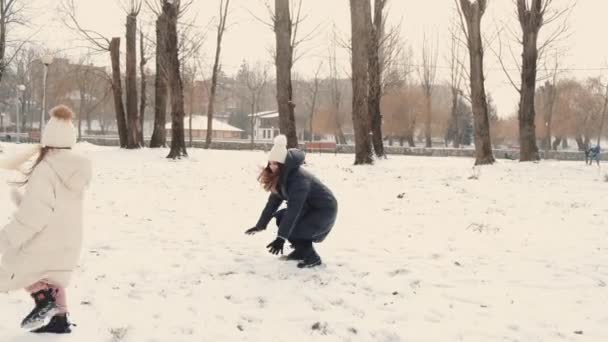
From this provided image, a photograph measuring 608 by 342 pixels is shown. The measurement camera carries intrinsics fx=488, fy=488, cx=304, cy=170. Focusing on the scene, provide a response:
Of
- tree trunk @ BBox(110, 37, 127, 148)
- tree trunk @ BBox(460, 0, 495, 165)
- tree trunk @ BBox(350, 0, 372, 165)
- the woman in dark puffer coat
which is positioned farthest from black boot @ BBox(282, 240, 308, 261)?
tree trunk @ BBox(110, 37, 127, 148)

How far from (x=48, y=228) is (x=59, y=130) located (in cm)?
66

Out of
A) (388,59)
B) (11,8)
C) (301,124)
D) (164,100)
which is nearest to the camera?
(164,100)

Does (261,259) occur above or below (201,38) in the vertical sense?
below

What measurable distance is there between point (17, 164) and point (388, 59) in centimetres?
3349

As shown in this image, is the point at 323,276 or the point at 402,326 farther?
the point at 323,276

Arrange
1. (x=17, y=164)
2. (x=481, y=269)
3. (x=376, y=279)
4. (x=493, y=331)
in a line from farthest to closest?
(x=481, y=269) → (x=376, y=279) → (x=493, y=331) → (x=17, y=164)

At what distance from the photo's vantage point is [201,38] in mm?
35531

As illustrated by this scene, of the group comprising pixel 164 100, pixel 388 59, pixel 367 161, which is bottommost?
pixel 367 161

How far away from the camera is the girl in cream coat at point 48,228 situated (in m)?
3.11

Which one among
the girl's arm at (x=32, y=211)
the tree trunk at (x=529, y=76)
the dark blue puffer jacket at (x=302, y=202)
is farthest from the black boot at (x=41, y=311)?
the tree trunk at (x=529, y=76)

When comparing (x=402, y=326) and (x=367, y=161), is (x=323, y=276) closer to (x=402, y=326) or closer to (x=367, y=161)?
(x=402, y=326)

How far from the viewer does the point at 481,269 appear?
5.34 metres

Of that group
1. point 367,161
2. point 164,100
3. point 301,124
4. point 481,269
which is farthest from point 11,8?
point 301,124

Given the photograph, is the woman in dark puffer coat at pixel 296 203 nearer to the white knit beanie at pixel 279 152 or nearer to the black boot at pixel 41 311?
the white knit beanie at pixel 279 152
